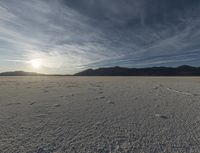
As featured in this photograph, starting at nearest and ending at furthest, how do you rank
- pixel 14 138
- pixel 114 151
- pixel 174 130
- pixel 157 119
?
pixel 114 151
pixel 14 138
pixel 174 130
pixel 157 119

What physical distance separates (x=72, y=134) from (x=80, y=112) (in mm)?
1387

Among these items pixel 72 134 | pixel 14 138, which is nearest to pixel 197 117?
pixel 72 134

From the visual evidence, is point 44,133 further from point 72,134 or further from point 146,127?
point 146,127

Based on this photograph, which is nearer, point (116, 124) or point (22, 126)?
point (22, 126)

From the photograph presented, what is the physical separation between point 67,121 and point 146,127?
183 centimetres

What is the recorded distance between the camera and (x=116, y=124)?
3121 millimetres

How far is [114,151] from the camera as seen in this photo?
6.83 ft

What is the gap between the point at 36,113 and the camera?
381 centimetres

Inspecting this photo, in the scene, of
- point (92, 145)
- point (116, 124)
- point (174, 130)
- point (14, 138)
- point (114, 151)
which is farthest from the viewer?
point (116, 124)

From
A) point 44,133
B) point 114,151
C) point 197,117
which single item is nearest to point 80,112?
point 44,133

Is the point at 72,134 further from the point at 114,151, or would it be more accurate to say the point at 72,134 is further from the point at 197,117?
the point at 197,117

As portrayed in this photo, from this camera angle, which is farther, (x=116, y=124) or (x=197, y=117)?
(x=197, y=117)

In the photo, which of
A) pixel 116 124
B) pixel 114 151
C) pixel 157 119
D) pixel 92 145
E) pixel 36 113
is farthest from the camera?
pixel 36 113

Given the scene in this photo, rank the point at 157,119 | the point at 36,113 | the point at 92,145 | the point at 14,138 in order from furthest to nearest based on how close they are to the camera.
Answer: the point at 36,113 < the point at 157,119 < the point at 14,138 < the point at 92,145
